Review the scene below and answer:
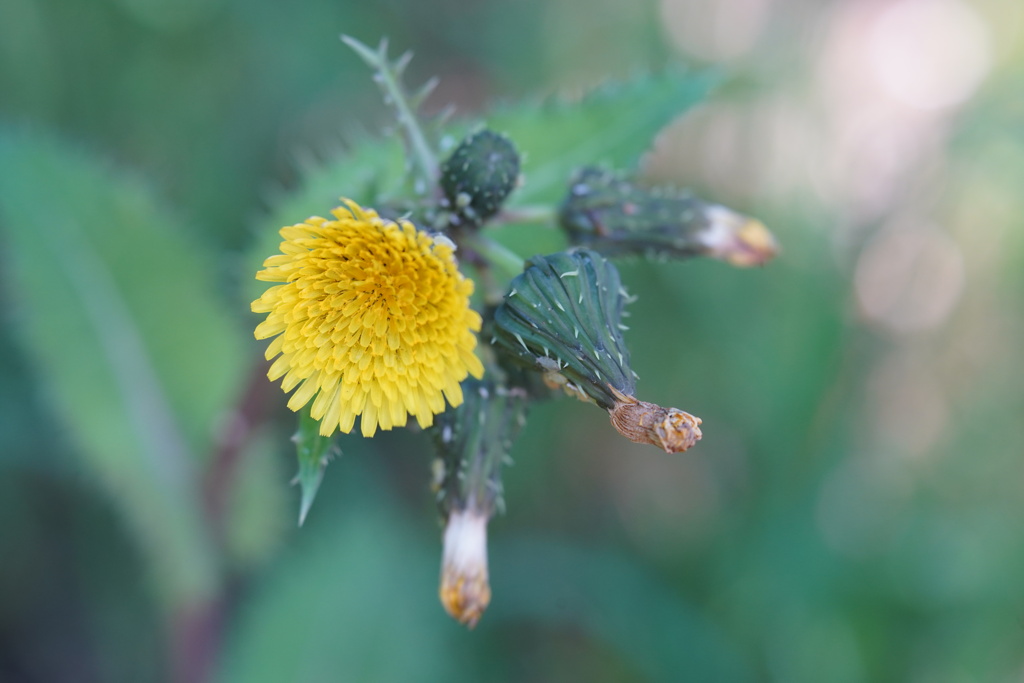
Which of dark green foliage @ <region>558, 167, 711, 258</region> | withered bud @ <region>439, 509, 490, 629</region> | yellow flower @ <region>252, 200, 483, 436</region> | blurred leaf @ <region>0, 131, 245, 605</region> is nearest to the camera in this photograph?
yellow flower @ <region>252, 200, 483, 436</region>

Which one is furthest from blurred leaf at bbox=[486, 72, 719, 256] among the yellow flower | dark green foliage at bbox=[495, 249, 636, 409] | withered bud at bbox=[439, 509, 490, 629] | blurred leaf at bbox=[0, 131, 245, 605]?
blurred leaf at bbox=[0, 131, 245, 605]

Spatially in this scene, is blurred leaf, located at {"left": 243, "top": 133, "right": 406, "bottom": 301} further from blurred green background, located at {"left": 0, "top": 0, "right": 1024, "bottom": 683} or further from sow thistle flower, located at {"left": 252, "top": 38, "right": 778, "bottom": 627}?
sow thistle flower, located at {"left": 252, "top": 38, "right": 778, "bottom": 627}

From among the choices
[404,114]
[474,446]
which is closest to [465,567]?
[474,446]

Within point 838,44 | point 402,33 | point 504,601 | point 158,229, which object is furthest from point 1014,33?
point 158,229

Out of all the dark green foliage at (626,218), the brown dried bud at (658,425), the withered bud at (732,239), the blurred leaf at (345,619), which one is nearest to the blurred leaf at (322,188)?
the dark green foliage at (626,218)

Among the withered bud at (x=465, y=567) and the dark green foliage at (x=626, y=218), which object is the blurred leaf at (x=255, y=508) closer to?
the withered bud at (x=465, y=567)

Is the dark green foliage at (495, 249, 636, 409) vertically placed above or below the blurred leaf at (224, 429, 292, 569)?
above

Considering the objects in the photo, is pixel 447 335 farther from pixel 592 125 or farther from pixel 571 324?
pixel 592 125
